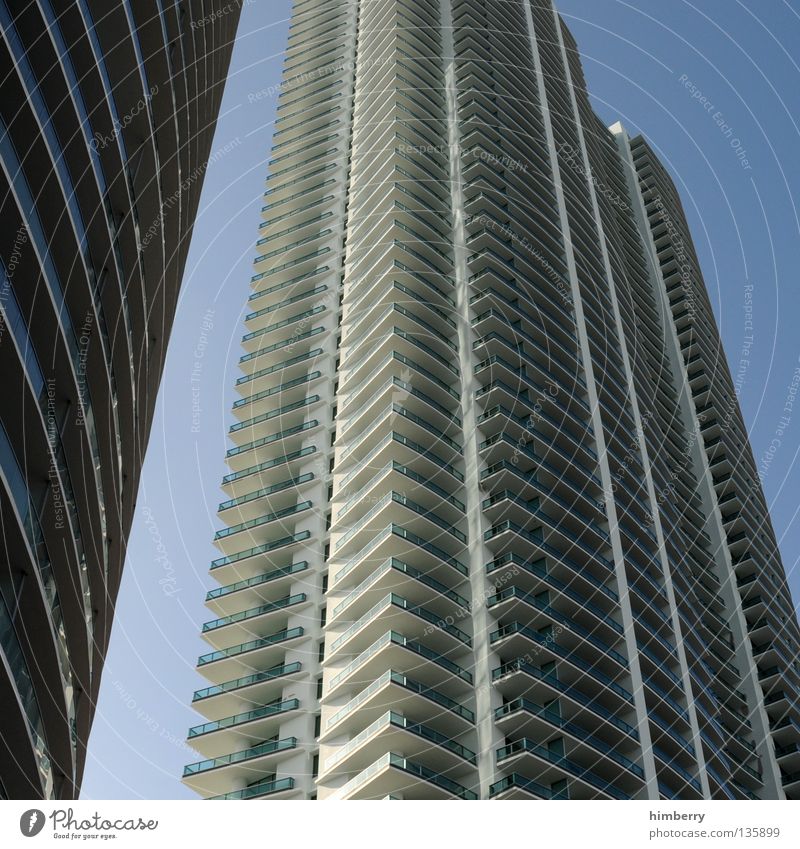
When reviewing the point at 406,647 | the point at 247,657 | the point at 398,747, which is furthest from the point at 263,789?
the point at 406,647

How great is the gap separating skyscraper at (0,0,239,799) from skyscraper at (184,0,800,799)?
14606 millimetres

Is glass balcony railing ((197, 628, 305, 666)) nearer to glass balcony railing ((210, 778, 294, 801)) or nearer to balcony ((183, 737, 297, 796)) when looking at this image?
balcony ((183, 737, 297, 796))

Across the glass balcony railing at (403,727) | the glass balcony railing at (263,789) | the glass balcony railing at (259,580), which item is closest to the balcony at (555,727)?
the glass balcony railing at (403,727)

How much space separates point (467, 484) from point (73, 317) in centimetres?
3281

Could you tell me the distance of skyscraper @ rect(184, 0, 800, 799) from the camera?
56.8 m

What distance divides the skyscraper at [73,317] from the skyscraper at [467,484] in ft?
47.9

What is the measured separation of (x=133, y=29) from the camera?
43.0m

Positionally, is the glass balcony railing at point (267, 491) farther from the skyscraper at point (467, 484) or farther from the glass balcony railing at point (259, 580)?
the glass balcony railing at point (259, 580)

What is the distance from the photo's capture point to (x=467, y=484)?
66.5 metres
